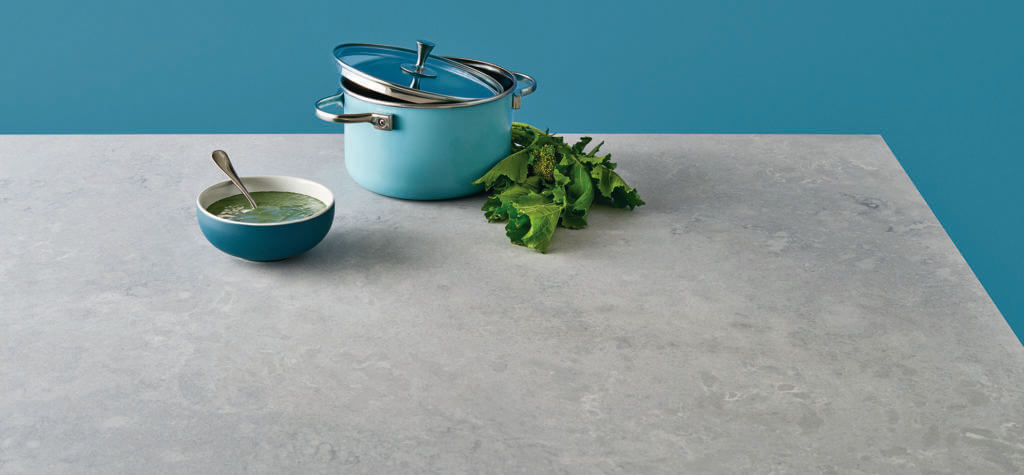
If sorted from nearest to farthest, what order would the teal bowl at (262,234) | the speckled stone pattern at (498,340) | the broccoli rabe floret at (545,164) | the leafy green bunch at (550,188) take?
1. the speckled stone pattern at (498,340)
2. the teal bowl at (262,234)
3. the leafy green bunch at (550,188)
4. the broccoli rabe floret at (545,164)

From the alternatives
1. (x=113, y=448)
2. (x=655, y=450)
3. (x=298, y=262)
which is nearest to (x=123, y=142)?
(x=298, y=262)

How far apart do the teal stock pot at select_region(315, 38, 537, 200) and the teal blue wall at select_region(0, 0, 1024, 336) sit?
139 cm

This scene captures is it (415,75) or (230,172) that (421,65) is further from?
(230,172)

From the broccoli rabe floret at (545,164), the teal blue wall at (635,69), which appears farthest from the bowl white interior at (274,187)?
the teal blue wall at (635,69)

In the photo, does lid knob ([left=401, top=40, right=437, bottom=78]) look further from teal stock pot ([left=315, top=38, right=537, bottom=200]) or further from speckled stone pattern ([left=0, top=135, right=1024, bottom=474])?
speckled stone pattern ([left=0, top=135, right=1024, bottom=474])

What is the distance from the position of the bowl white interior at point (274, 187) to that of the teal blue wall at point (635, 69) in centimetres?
156

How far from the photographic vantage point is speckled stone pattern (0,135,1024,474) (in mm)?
842

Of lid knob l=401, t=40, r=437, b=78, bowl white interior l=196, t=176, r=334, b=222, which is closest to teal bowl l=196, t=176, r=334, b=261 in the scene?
bowl white interior l=196, t=176, r=334, b=222

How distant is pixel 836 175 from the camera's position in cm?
154

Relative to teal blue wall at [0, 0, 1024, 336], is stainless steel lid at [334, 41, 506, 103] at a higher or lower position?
higher

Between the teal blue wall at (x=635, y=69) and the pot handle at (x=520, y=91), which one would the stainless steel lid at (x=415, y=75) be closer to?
the pot handle at (x=520, y=91)

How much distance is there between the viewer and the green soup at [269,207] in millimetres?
1172

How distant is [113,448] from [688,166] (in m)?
1.06

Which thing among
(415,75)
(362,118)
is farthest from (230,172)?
(415,75)
